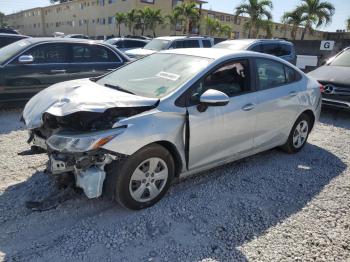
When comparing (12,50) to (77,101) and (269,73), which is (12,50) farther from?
(269,73)

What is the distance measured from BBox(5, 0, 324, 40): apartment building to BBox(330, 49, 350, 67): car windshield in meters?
22.2

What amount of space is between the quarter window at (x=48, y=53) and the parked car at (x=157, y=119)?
118 inches

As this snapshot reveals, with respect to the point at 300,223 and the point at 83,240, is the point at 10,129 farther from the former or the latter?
the point at 300,223

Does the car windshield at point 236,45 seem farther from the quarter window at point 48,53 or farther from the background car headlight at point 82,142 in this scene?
the background car headlight at point 82,142

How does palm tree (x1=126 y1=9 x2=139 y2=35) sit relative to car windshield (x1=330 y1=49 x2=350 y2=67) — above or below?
above

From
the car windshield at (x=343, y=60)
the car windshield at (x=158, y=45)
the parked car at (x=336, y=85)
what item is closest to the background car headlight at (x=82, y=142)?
the parked car at (x=336, y=85)

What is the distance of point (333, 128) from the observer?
22.6 ft

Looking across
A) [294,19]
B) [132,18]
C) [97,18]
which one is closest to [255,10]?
[294,19]

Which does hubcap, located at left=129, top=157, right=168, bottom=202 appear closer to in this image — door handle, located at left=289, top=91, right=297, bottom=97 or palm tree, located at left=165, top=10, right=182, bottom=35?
door handle, located at left=289, top=91, right=297, bottom=97

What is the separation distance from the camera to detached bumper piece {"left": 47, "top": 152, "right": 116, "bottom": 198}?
2.95 meters

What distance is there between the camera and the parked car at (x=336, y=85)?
7328 mm

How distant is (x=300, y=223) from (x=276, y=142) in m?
1.61

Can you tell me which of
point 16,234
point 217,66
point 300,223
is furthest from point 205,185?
point 16,234

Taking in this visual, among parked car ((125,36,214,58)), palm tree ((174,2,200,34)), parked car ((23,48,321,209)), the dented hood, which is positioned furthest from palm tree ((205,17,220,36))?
the dented hood
